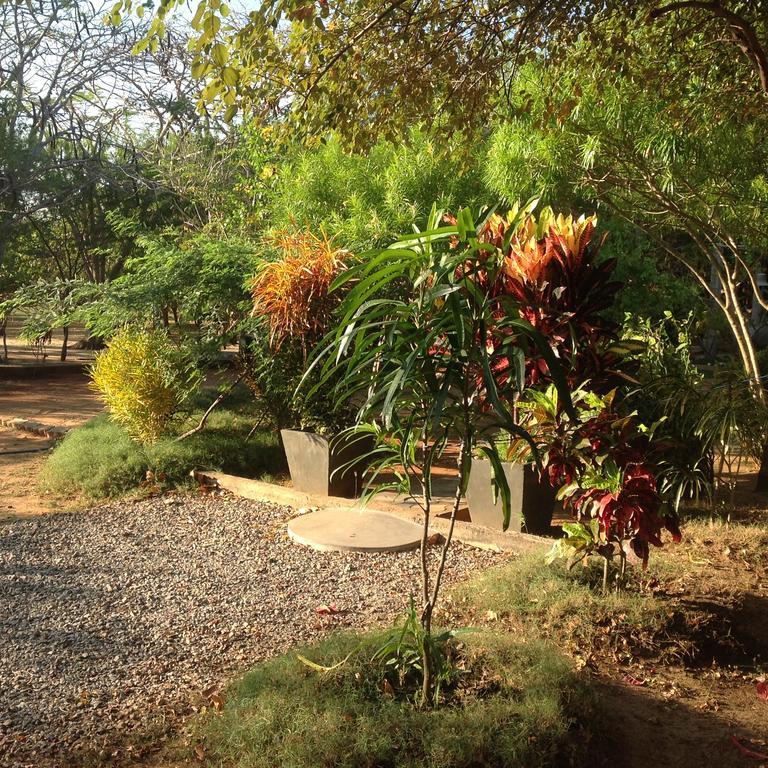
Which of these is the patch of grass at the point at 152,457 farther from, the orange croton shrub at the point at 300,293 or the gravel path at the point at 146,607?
the orange croton shrub at the point at 300,293

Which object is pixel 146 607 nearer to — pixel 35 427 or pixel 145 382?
pixel 145 382

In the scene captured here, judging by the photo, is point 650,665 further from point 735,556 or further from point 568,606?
point 735,556

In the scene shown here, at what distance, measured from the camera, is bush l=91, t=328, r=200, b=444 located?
8289 millimetres

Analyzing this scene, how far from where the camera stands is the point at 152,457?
799cm

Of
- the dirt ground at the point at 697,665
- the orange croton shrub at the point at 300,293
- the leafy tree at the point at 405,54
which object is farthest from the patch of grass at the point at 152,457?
the dirt ground at the point at 697,665

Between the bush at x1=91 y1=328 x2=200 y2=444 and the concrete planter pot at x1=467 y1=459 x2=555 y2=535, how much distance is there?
11.1ft

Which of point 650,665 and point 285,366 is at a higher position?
point 285,366

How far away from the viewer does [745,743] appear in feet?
10.3

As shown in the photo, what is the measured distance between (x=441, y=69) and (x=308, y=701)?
461 centimetres

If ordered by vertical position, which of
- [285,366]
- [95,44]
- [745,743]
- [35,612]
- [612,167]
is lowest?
[35,612]

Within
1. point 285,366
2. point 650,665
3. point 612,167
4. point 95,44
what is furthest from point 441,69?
point 95,44

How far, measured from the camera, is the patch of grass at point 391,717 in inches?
107

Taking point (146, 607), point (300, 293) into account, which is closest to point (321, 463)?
point (300, 293)

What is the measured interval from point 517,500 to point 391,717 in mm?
3245
